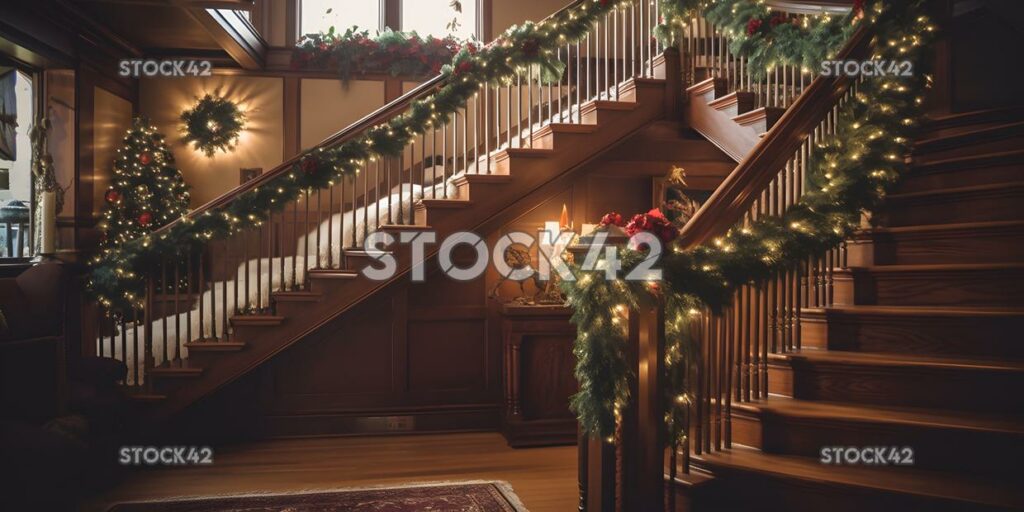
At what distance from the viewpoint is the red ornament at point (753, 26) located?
4871 mm

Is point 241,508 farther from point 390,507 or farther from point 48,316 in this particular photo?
point 48,316

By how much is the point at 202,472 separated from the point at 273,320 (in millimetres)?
1069

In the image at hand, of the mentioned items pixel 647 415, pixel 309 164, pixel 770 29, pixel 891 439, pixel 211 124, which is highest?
pixel 770 29

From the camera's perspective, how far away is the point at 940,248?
3.81m

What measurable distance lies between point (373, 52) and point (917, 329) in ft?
20.6

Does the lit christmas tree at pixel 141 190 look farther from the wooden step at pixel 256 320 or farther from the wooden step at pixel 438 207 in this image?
the wooden step at pixel 438 207

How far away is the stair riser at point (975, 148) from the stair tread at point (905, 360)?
5.37ft

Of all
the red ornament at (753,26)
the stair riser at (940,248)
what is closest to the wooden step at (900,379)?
the stair riser at (940,248)

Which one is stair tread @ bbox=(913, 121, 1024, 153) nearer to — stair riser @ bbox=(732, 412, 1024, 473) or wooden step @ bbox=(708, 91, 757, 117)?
wooden step @ bbox=(708, 91, 757, 117)

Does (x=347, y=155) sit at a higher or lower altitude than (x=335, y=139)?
lower

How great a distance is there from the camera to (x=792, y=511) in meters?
2.88

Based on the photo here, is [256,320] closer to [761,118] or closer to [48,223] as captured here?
[48,223]

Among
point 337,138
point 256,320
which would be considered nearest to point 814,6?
point 337,138

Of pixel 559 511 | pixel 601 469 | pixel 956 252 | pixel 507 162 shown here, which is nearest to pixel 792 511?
pixel 601 469
